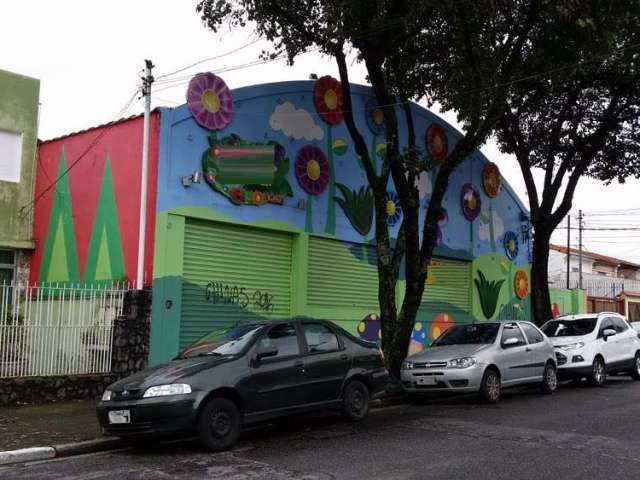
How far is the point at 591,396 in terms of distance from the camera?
1333 cm

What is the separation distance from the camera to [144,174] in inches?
519

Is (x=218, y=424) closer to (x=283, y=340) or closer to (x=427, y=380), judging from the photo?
(x=283, y=340)

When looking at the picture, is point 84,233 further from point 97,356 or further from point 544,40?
point 544,40

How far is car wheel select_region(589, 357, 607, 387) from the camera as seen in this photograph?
15.0m

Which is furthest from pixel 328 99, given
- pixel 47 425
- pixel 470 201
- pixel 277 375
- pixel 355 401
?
pixel 47 425

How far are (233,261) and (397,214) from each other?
17.8 feet

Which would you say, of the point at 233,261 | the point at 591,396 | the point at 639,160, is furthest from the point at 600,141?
the point at 233,261

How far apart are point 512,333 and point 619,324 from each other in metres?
4.95

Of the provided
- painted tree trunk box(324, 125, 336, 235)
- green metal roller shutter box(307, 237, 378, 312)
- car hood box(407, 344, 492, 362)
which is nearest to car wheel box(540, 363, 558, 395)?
car hood box(407, 344, 492, 362)

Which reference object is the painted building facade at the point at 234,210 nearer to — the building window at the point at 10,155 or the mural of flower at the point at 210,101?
the mural of flower at the point at 210,101

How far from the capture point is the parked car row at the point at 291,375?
7891mm

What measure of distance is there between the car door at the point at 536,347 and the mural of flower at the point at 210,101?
24.1ft

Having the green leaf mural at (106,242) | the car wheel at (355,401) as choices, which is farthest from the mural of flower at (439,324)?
the car wheel at (355,401)

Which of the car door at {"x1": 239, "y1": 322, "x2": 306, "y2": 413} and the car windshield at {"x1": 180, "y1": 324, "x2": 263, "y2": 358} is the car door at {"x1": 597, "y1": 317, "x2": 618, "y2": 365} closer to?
the car door at {"x1": 239, "y1": 322, "x2": 306, "y2": 413}
